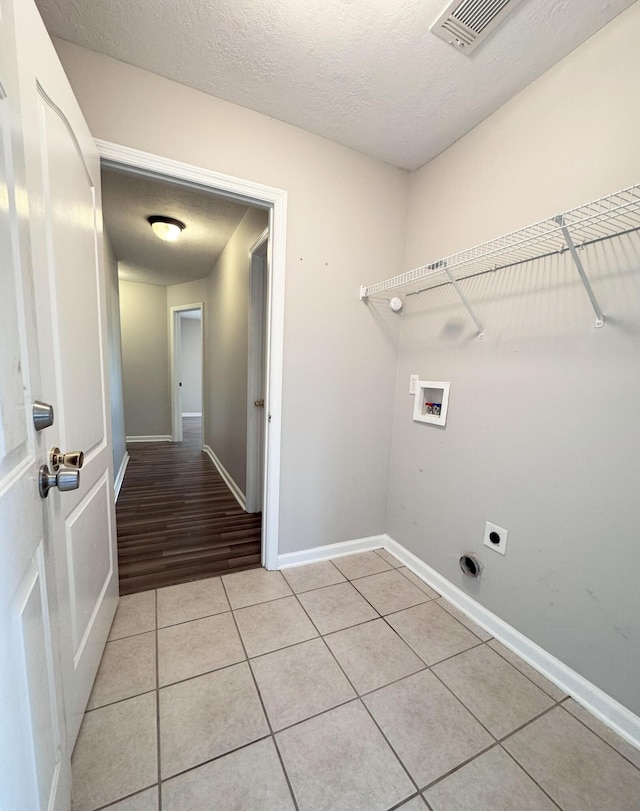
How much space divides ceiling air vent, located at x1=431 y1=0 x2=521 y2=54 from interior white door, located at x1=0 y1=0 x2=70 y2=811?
1.31 metres

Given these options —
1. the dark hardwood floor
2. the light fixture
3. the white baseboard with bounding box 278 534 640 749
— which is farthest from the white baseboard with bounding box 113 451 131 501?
the light fixture

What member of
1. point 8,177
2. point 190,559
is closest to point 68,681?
point 190,559

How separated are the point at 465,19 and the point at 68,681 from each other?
2.54 metres

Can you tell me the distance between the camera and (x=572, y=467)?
4.07 feet

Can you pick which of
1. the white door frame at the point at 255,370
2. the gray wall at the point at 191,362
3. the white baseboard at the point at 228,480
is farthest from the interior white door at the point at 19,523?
the gray wall at the point at 191,362

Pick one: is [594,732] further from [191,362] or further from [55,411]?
[191,362]

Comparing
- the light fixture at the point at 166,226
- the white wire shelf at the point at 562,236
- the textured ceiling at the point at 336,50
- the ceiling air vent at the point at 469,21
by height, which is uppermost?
the textured ceiling at the point at 336,50

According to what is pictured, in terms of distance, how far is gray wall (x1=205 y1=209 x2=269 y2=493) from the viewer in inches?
111

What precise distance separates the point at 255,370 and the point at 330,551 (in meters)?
1.52

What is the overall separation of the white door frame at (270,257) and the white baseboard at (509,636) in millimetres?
294

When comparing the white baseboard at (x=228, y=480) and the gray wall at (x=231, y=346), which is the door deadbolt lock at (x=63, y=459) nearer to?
the gray wall at (x=231, y=346)

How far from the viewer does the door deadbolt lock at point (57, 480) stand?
68cm

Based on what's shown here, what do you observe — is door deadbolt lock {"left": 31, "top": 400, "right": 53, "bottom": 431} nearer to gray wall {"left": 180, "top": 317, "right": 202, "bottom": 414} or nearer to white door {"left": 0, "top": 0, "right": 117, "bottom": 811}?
white door {"left": 0, "top": 0, "right": 117, "bottom": 811}

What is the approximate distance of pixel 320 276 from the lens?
1847 mm
